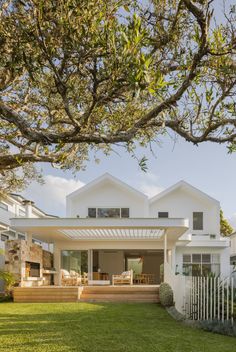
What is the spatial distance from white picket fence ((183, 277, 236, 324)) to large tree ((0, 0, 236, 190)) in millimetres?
5182

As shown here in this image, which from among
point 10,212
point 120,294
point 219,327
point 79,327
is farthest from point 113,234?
point 219,327

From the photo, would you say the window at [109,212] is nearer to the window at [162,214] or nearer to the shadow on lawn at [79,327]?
the window at [162,214]

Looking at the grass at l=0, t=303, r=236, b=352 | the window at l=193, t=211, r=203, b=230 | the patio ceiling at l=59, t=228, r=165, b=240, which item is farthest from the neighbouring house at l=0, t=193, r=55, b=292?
the grass at l=0, t=303, r=236, b=352

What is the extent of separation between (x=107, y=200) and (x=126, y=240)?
4213 millimetres

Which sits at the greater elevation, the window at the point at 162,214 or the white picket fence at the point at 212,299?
the window at the point at 162,214

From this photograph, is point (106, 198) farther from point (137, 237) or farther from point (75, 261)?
point (137, 237)

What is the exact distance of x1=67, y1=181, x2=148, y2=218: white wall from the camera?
2902cm

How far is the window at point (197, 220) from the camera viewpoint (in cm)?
2952

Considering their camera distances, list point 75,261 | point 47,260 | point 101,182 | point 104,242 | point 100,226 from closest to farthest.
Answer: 1. point 100,226
2. point 47,260
3. point 104,242
4. point 75,261
5. point 101,182

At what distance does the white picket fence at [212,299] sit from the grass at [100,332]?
768mm

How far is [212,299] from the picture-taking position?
12836 mm

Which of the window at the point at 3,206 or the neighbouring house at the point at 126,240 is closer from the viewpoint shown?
the neighbouring house at the point at 126,240

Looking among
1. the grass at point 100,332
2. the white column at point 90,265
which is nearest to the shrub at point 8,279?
the grass at point 100,332

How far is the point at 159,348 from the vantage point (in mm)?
9312
